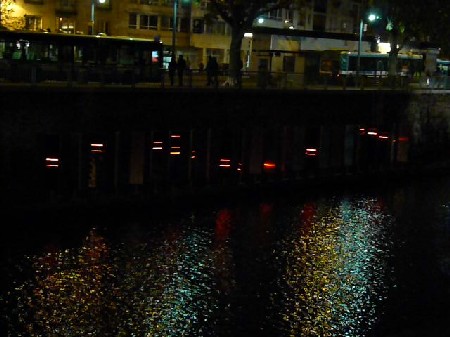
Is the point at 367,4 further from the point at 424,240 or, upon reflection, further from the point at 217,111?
the point at 424,240

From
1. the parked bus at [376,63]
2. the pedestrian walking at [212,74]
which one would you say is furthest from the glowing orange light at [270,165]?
the parked bus at [376,63]

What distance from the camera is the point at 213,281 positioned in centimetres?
2470

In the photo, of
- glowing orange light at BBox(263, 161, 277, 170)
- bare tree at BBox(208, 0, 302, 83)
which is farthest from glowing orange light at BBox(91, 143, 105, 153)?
bare tree at BBox(208, 0, 302, 83)

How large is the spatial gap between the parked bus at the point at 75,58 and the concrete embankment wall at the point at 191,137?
87cm

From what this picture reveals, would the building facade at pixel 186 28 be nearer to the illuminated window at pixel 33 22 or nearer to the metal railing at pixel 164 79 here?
the illuminated window at pixel 33 22

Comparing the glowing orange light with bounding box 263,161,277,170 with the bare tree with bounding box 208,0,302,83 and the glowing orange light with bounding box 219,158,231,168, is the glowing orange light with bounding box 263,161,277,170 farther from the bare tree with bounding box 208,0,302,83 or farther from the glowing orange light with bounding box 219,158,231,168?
the bare tree with bounding box 208,0,302,83

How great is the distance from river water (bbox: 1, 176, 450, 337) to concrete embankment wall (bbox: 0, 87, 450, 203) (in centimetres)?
189

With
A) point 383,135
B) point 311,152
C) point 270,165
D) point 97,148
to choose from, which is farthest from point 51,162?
point 383,135

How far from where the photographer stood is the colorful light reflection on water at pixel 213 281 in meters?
21.1

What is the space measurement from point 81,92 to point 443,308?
16472mm

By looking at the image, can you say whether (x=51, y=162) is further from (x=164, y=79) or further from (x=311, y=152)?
(x=311, y=152)

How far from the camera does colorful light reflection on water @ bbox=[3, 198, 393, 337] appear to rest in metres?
21.1

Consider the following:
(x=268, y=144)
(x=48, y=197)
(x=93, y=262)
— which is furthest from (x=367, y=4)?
(x=93, y=262)

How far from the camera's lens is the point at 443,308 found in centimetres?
2292
